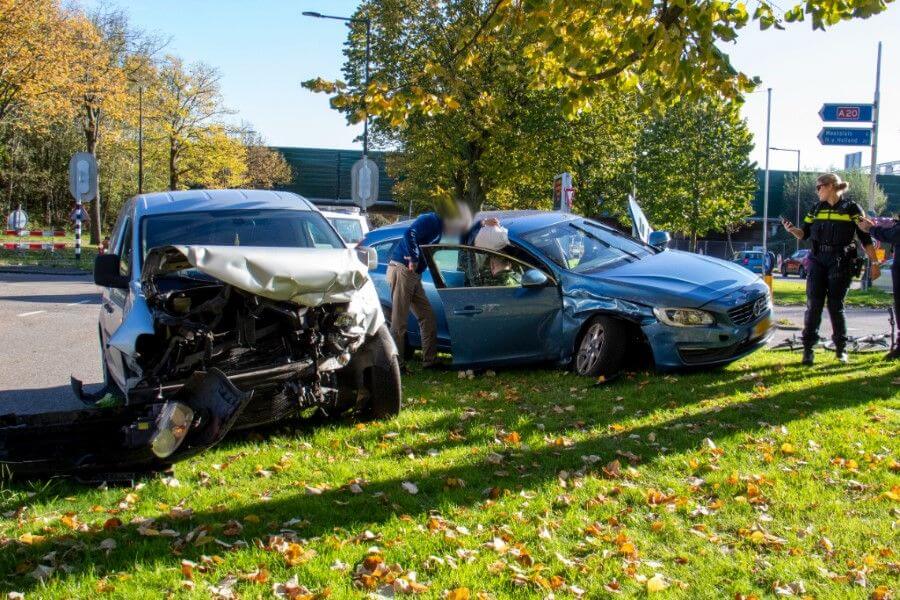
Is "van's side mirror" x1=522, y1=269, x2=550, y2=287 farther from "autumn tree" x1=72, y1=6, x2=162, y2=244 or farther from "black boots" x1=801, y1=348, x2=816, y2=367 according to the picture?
"autumn tree" x1=72, y1=6, x2=162, y2=244

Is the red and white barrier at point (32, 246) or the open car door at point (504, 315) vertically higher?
the red and white barrier at point (32, 246)

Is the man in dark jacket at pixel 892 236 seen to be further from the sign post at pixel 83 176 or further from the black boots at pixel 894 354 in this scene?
the sign post at pixel 83 176

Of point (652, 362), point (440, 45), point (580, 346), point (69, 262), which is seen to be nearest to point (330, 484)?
point (580, 346)

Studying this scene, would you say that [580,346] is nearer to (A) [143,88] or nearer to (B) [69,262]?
(B) [69,262]

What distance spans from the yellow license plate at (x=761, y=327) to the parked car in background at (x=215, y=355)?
3.55 meters

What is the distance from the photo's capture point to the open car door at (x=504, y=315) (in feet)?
27.2

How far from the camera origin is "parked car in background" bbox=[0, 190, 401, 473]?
488cm

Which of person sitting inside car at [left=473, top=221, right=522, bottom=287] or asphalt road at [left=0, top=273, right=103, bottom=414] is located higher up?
person sitting inside car at [left=473, top=221, right=522, bottom=287]

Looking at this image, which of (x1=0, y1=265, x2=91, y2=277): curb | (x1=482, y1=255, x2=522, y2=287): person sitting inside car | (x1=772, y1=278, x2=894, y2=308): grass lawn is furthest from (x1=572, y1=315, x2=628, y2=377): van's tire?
(x1=0, y1=265, x2=91, y2=277): curb

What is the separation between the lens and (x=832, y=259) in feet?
28.2

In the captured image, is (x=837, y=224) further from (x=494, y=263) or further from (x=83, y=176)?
(x=83, y=176)

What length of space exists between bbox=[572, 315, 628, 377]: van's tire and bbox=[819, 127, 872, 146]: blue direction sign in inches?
486

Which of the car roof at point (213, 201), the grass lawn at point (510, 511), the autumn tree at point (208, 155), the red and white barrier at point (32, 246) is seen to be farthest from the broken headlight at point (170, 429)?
the autumn tree at point (208, 155)

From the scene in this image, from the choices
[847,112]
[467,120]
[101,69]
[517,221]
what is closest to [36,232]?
[101,69]
